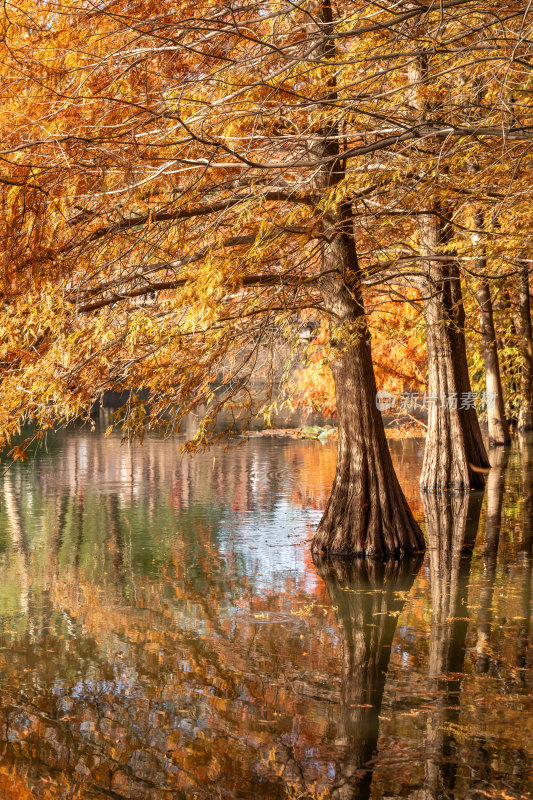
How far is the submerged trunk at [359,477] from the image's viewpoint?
439 inches

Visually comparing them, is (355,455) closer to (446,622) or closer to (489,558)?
(489,558)

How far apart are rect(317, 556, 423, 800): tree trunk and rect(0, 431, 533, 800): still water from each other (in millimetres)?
20

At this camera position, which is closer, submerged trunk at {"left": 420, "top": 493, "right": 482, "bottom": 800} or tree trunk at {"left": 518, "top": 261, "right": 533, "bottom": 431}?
submerged trunk at {"left": 420, "top": 493, "right": 482, "bottom": 800}

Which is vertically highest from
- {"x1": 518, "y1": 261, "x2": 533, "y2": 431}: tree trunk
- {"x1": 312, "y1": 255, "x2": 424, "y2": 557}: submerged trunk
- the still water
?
{"x1": 518, "y1": 261, "x2": 533, "y2": 431}: tree trunk

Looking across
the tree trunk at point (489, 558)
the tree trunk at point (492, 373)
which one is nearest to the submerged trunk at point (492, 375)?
the tree trunk at point (492, 373)

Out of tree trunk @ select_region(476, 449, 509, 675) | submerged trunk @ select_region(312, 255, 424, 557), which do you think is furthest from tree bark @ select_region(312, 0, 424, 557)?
tree trunk @ select_region(476, 449, 509, 675)

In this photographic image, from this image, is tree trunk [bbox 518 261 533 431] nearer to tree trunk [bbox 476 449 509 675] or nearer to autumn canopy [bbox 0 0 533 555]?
tree trunk [bbox 476 449 509 675]

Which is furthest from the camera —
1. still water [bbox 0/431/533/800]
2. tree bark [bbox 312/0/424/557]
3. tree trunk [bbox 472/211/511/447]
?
tree trunk [bbox 472/211/511/447]

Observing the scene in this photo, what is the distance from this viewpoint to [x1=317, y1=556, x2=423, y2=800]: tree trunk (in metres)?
5.40

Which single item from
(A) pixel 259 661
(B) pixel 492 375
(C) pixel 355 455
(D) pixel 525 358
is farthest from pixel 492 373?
(A) pixel 259 661

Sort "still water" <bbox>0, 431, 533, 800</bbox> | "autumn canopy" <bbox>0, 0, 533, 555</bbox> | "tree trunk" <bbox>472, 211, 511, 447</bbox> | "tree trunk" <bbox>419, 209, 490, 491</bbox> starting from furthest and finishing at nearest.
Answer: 1. "tree trunk" <bbox>472, 211, 511, 447</bbox>
2. "tree trunk" <bbox>419, 209, 490, 491</bbox>
3. "autumn canopy" <bbox>0, 0, 533, 555</bbox>
4. "still water" <bbox>0, 431, 533, 800</bbox>

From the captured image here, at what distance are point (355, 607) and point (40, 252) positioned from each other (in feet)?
14.5

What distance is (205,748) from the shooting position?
18.5 feet

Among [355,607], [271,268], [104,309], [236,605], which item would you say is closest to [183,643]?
[236,605]
